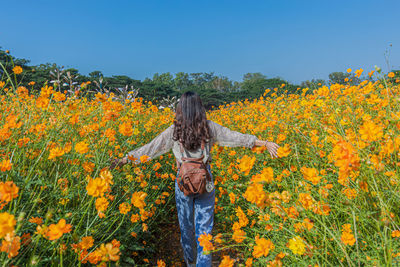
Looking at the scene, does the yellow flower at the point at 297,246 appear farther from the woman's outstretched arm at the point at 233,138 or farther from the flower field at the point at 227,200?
the woman's outstretched arm at the point at 233,138

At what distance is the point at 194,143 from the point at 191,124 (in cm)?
16

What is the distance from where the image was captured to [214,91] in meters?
26.4

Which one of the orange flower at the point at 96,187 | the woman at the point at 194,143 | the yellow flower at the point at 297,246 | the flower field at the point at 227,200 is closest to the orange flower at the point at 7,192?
the flower field at the point at 227,200

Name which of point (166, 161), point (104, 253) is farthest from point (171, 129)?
point (166, 161)

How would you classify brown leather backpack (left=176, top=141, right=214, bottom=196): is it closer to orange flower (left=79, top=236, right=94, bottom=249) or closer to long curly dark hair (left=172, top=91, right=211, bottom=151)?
long curly dark hair (left=172, top=91, right=211, bottom=151)

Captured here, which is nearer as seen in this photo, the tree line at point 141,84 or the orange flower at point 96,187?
the orange flower at point 96,187

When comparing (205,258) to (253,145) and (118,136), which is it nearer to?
(253,145)

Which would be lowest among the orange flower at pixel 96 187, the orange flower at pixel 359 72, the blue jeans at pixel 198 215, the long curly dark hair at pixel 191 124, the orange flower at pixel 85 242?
the blue jeans at pixel 198 215

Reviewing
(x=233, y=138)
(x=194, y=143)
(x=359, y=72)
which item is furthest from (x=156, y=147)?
(x=359, y=72)

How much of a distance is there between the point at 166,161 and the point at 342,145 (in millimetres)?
3114

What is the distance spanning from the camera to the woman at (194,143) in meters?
2.05

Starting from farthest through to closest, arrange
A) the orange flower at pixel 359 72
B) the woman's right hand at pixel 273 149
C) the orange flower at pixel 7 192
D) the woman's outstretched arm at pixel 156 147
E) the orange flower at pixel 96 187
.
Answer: the orange flower at pixel 359 72 → the woman's outstretched arm at pixel 156 147 → the woman's right hand at pixel 273 149 → the orange flower at pixel 96 187 → the orange flower at pixel 7 192

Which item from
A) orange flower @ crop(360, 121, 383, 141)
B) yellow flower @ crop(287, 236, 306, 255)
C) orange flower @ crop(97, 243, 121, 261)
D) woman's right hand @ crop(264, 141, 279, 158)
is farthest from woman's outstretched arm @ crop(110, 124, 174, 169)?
orange flower @ crop(360, 121, 383, 141)

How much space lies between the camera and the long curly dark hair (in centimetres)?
204
